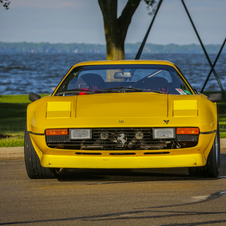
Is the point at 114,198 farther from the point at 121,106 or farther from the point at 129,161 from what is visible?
the point at 121,106

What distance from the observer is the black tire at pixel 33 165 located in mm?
5234

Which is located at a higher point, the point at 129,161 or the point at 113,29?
the point at 113,29

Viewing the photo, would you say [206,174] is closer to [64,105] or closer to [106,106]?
[106,106]

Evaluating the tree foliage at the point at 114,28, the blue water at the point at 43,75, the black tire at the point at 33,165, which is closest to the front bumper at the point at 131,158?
the black tire at the point at 33,165

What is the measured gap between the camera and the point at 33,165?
17.5 feet

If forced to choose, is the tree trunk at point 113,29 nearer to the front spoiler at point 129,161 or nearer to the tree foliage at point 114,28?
the tree foliage at point 114,28

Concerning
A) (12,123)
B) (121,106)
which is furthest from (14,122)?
(121,106)

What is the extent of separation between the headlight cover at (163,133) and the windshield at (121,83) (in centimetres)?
112

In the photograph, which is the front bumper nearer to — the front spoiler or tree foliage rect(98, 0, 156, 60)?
the front spoiler

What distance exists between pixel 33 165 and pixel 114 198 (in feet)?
4.06

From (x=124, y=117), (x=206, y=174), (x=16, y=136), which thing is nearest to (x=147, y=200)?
(x=124, y=117)

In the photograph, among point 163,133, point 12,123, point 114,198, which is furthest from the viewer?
point 12,123

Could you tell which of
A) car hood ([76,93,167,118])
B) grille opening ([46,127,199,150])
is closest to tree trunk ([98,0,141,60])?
car hood ([76,93,167,118])

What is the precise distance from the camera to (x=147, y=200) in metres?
4.46
